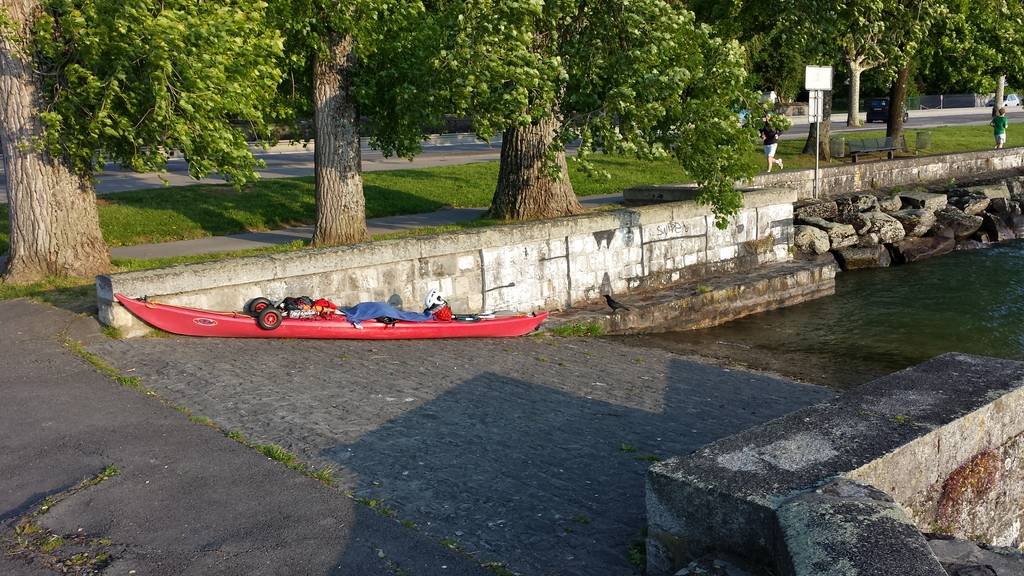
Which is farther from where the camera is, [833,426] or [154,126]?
[154,126]

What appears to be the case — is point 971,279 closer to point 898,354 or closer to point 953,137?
point 898,354

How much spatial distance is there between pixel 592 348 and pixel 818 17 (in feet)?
33.4

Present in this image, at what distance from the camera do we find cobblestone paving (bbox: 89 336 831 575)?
6.47 meters

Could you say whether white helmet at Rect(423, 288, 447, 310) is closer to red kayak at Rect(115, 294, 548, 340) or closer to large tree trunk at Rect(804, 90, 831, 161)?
red kayak at Rect(115, 294, 548, 340)

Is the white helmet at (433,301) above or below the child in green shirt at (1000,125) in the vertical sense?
below

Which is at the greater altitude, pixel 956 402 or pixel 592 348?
pixel 956 402

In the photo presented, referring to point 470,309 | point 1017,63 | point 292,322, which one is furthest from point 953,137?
point 292,322

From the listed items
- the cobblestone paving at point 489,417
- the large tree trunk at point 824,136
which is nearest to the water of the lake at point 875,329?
the cobblestone paving at point 489,417

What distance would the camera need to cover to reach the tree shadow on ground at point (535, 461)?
619 centimetres

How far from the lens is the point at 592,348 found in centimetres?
1309

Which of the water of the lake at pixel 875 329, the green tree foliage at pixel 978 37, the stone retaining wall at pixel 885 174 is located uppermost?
the green tree foliage at pixel 978 37

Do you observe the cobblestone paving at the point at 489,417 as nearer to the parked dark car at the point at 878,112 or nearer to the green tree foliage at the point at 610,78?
the green tree foliage at the point at 610,78

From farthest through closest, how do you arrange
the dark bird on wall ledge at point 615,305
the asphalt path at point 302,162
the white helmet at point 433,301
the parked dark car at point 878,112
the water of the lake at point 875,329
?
the parked dark car at point 878,112 → the asphalt path at point 302,162 → the dark bird on wall ledge at point 615,305 → the water of the lake at point 875,329 → the white helmet at point 433,301

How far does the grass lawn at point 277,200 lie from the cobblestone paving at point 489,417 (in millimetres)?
4826
